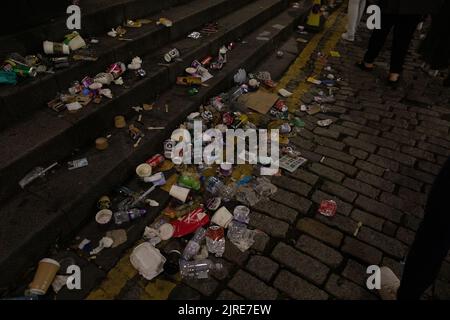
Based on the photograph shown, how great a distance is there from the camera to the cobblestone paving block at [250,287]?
2.59 meters

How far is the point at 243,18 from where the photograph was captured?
20.8 feet

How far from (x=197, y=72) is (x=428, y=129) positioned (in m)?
3.45

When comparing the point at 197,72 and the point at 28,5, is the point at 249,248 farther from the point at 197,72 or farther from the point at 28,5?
the point at 28,5

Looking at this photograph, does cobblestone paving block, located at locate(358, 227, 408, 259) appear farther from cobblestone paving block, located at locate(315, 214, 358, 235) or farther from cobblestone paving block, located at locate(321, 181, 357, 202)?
cobblestone paving block, located at locate(321, 181, 357, 202)

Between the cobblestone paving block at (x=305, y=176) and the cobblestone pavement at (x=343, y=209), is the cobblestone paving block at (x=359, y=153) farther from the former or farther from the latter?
the cobblestone paving block at (x=305, y=176)

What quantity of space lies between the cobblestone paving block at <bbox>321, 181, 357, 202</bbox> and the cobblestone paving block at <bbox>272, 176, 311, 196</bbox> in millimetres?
199

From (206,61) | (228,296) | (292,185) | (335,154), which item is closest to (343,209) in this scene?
(292,185)

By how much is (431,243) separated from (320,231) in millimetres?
1225

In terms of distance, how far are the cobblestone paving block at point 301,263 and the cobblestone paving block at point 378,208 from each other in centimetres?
92

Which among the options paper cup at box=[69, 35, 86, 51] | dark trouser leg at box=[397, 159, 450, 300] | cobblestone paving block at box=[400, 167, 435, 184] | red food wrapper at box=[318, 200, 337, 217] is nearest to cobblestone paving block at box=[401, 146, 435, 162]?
cobblestone paving block at box=[400, 167, 435, 184]

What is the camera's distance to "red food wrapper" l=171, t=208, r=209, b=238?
302cm

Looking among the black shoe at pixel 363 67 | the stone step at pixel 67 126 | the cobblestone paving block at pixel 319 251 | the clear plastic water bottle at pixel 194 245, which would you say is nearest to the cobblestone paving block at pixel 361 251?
the cobblestone paving block at pixel 319 251

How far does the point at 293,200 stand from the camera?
340 cm

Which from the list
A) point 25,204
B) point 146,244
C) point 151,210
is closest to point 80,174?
point 25,204
